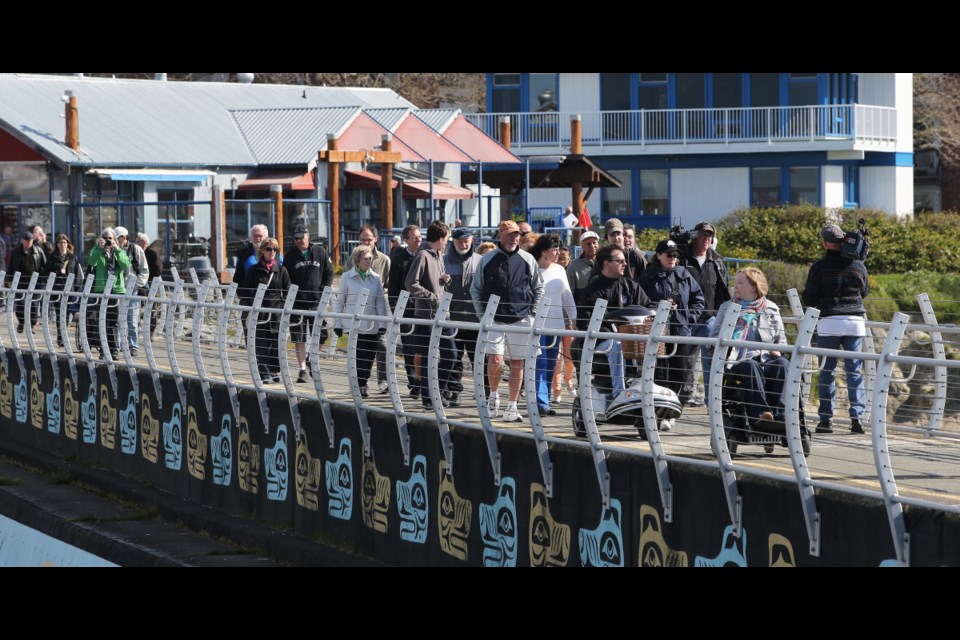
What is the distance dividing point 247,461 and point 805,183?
36.5 metres

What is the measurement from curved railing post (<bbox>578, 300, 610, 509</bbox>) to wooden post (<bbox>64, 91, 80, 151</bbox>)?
2623 cm

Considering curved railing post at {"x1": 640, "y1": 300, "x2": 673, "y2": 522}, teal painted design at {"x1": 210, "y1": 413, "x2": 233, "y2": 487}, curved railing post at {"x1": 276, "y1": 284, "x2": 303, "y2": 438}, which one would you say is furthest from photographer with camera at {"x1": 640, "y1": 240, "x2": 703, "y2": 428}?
curved railing post at {"x1": 640, "y1": 300, "x2": 673, "y2": 522}

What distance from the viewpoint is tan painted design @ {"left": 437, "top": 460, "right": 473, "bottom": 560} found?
10.5 metres

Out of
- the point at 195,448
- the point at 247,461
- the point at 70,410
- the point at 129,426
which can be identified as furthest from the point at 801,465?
the point at 70,410

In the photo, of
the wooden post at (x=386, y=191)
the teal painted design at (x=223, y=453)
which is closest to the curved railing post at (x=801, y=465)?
the teal painted design at (x=223, y=453)

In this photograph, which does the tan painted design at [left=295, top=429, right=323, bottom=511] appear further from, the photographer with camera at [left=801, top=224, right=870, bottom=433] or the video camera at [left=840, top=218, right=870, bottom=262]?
the video camera at [left=840, top=218, right=870, bottom=262]

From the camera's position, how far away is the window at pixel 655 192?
48.6 meters

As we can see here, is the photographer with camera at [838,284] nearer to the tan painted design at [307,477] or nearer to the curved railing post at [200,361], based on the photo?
the tan painted design at [307,477]

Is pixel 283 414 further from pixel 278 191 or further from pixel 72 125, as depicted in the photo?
pixel 72 125

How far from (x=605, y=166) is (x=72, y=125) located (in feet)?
62.8

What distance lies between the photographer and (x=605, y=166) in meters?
48.6
